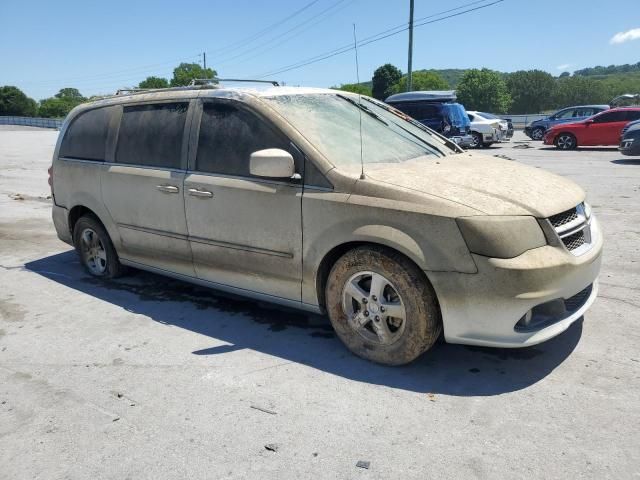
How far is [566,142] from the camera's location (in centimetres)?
2030

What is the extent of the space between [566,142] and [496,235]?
773 inches

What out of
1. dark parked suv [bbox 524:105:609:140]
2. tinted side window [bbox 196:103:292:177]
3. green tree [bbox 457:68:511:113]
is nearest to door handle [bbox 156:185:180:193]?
tinted side window [bbox 196:103:292:177]

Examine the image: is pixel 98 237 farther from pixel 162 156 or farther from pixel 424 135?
pixel 424 135

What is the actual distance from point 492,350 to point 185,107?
9.80ft

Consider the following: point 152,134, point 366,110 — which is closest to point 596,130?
point 366,110

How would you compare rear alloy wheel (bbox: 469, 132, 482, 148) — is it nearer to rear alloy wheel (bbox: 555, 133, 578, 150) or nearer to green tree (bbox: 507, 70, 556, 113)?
rear alloy wheel (bbox: 555, 133, 578, 150)

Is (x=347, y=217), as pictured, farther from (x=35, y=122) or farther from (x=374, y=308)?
(x=35, y=122)

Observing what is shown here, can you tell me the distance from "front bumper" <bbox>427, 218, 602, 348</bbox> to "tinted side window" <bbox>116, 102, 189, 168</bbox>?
8.10 ft

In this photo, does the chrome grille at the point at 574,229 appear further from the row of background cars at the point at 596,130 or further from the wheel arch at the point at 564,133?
the wheel arch at the point at 564,133

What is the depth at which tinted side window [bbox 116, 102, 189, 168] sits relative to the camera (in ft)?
14.3

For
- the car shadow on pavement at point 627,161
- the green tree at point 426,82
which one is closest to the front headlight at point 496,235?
the car shadow on pavement at point 627,161

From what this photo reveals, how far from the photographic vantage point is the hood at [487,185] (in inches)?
121

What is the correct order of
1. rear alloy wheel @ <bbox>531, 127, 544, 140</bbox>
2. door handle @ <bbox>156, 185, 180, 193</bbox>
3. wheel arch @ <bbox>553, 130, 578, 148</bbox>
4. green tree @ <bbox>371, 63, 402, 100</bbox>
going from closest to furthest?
1. door handle @ <bbox>156, 185, 180, 193</bbox>
2. wheel arch @ <bbox>553, 130, 578, 148</bbox>
3. rear alloy wheel @ <bbox>531, 127, 544, 140</bbox>
4. green tree @ <bbox>371, 63, 402, 100</bbox>

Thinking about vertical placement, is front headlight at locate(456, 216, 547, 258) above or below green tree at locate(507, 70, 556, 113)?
below
